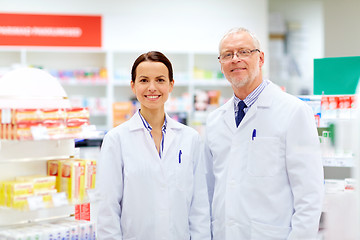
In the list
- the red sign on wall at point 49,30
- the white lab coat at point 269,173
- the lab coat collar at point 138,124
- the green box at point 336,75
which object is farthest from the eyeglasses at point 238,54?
the red sign on wall at point 49,30

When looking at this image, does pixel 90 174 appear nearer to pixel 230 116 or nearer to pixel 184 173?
pixel 184 173

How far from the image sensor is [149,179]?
2.53m

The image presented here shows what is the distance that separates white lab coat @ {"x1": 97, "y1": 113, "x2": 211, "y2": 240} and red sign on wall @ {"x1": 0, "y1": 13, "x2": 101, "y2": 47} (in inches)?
241

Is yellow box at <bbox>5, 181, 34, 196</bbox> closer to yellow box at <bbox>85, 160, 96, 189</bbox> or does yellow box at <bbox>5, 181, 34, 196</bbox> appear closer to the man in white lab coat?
yellow box at <bbox>85, 160, 96, 189</bbox>

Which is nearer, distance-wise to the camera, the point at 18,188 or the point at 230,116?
the point at 18,188

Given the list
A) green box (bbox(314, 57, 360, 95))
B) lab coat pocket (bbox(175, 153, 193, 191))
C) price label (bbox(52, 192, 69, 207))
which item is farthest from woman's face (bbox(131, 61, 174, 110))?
green box (bbox(314, 57, 360, 95))

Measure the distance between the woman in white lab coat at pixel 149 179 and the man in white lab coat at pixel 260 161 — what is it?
175 mm

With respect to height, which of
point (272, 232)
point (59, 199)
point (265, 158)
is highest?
point (265, 158)

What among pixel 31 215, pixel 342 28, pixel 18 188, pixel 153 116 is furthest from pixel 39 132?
pixel 342 28

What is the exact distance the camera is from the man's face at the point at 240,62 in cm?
257

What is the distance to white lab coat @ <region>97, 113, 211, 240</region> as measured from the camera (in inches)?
98.5

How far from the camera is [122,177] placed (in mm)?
2543

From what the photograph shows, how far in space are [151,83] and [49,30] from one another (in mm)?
6275

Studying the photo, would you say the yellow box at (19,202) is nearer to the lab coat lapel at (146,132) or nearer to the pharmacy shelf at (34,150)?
the pharmacy shelf at (34,150)
